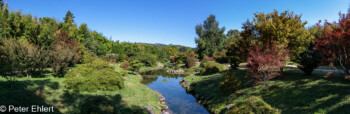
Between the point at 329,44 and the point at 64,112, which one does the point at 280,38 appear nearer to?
the point at 329,44

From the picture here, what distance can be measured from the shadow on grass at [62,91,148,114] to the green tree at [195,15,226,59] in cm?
5186

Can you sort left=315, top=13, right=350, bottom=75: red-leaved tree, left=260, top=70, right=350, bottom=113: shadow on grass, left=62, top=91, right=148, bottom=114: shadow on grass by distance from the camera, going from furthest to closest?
1. left=315, top=13, right=350, bottom=75: red-leaved tree
2. left=260, top=70, right=350, bottom=113: shadow on grass
3. left=62, top=91, right=148, bottom=114: shadow on grass

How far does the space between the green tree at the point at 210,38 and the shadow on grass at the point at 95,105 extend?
51.9 m

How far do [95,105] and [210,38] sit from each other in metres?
63.5

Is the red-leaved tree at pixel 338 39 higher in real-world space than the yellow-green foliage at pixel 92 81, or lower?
higher

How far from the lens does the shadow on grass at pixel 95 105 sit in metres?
7.98

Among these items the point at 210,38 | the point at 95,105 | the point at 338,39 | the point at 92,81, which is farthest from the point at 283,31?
the point at 210,38

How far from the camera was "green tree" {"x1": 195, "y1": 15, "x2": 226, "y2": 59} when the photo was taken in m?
61.6

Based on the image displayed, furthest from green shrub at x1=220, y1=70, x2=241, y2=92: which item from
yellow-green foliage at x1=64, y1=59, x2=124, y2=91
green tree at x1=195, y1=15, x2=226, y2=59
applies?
green tree at x1=195, y1=15, x2=226, y2=59

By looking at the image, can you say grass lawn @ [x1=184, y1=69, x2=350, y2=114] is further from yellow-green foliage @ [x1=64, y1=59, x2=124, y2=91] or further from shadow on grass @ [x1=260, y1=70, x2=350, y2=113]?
yellow-green foliage @ [x1=64, y1=59, x2=124, y2=91]

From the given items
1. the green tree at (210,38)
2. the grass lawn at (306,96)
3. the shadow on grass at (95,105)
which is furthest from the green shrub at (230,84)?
the green tree at (210,38)

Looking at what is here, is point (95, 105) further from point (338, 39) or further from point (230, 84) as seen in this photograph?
point (338, 39)

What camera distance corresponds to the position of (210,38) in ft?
220

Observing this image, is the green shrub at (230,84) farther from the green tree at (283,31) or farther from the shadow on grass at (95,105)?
the shadow on grass at (95,105)
